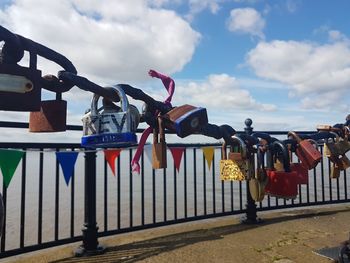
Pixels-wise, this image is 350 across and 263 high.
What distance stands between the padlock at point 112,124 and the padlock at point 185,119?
109 mm

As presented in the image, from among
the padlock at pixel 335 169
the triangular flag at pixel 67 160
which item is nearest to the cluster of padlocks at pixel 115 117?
the padlock at pixel 335 169

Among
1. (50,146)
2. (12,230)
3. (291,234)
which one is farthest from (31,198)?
(291,234)

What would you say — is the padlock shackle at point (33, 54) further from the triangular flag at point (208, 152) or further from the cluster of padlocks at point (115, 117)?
the triangular flag at point (208, 152)

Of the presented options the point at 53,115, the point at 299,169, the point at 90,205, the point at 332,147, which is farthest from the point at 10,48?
the point at 90,205

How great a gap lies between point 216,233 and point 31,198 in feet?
25.7

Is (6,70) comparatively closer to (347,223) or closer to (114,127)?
(114,127)

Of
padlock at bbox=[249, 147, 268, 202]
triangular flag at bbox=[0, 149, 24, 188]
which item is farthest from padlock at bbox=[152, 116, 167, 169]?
triangular flag at bbox=[0, 149, 24, 188]

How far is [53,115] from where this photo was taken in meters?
1.23

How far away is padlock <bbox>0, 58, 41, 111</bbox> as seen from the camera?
993 millimetres

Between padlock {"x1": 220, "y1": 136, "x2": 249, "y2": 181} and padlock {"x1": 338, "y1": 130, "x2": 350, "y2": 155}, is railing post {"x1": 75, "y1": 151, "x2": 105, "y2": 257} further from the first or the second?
padlock {"x1": 338, "y1": 130, "x2": 350, "y2": 155}

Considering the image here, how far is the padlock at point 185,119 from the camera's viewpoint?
1097mm

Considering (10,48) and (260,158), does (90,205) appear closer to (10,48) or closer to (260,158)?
(260,158)

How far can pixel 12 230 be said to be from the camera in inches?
272

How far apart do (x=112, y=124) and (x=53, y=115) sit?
0.80 feet
